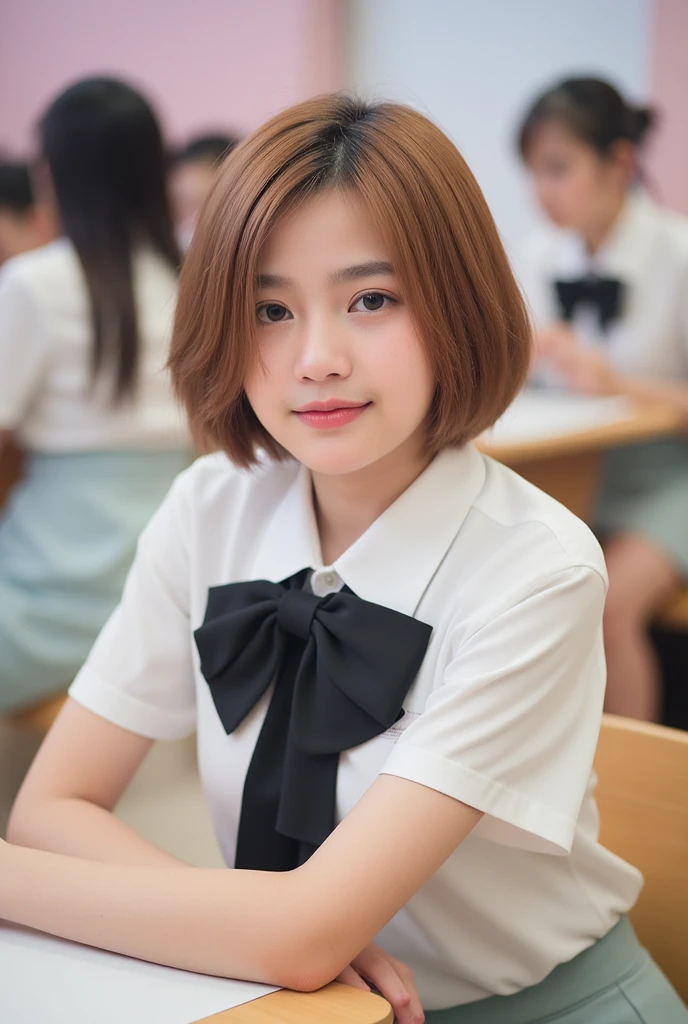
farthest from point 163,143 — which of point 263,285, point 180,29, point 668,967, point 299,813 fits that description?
point 180,29

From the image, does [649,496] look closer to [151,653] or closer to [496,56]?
[151,653]

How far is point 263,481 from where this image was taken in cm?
109

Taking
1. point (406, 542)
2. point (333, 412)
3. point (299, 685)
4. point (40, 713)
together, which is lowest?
point (40, 713)

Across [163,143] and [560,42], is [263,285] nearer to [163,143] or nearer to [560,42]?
[163,143]

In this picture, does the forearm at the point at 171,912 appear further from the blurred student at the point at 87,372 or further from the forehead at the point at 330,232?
the blurred student at the point at 87,372

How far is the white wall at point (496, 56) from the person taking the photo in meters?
4.16

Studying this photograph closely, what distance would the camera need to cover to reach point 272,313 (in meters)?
0.91

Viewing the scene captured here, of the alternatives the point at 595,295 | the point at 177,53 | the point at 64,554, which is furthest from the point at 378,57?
the point at 64,554

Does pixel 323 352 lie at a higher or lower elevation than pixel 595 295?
higher

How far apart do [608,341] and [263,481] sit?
191cm

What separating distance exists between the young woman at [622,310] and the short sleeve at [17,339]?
1113 mm

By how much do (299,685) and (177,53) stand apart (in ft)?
16.4

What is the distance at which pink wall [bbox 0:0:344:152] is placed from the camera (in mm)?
5023

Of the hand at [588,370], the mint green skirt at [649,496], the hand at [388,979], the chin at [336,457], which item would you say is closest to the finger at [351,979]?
the hand at [388,979]
